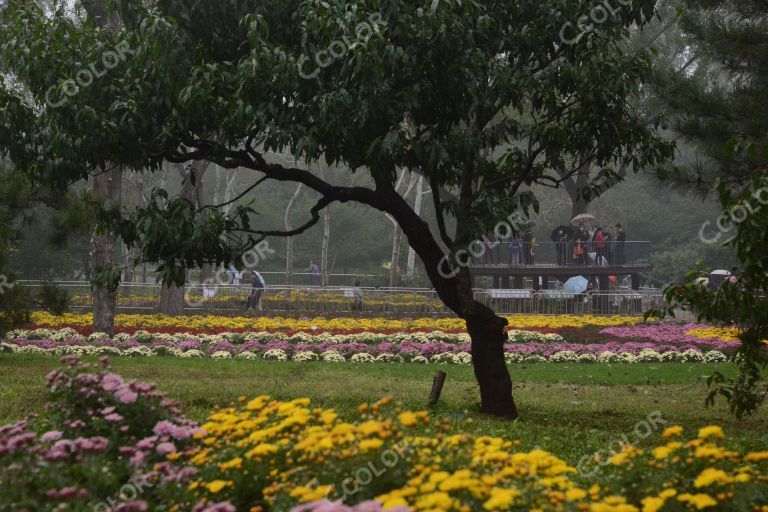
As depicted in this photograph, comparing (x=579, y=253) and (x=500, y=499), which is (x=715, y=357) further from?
(x=500, y=499)

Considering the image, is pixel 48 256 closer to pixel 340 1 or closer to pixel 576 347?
pixel 576 347

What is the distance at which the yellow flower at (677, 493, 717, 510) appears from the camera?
11.7 ft

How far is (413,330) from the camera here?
19.1 metres

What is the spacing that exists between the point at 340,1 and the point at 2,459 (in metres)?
4.57

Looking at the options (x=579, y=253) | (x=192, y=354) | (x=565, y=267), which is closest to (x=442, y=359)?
(x=192, y=354)

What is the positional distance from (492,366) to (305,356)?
21.8 ft

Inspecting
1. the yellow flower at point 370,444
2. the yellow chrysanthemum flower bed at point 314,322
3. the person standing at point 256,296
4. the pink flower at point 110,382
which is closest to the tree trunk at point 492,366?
the pink flower at point 110,382

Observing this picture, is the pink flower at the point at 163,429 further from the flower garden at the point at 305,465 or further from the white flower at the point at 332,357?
the white flower at the point at 332,357

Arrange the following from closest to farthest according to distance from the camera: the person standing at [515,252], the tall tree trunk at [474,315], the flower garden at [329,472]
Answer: the flower garden at [329,472], the tall tree trunk at [474,315], the person standing at [515,252]

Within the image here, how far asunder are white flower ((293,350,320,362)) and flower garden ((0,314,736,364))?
0.02 meters

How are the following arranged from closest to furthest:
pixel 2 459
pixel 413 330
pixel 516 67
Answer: pixel 2 459
pixel 516 67
pixel 413 330

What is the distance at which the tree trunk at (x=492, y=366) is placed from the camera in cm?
841

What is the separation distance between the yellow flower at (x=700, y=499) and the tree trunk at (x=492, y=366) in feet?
15.3

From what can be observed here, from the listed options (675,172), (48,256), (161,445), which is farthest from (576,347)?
(48,256)
